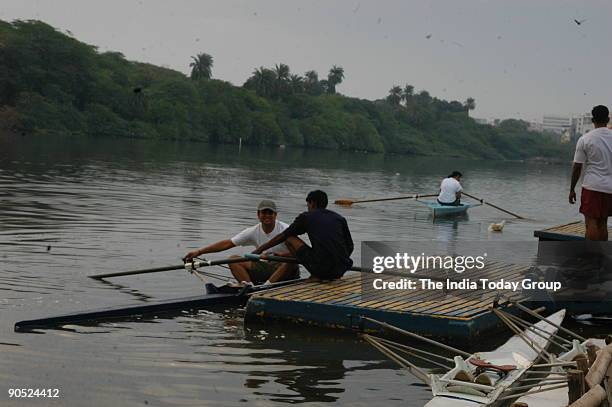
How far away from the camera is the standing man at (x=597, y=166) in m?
11.9

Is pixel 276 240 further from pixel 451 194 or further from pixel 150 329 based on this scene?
pixel 451 194

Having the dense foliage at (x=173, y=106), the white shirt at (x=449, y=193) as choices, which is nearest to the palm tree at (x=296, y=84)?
the dense foliage at (x=173, y=106)

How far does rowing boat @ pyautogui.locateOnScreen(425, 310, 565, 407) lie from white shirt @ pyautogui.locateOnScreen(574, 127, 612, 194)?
3439mm

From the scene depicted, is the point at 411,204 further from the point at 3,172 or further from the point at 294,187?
the point at 3,172

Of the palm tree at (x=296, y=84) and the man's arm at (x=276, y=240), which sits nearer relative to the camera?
the man's arm at (x=276, y=240)

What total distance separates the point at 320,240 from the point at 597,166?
151 inches

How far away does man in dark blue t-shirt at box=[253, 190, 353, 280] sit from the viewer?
41.1 feet

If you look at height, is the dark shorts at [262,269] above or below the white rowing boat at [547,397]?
above

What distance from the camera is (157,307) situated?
1199 centimetres

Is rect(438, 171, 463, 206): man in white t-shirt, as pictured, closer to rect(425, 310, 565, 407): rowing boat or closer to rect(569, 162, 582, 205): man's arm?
rect(569, 162, 582, 205): man's arm

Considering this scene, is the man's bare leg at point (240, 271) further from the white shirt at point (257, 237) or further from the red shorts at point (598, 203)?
the red shorts at point (598, 203)

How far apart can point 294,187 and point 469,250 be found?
2061cm

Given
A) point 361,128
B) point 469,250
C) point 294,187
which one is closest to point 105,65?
point 361,128

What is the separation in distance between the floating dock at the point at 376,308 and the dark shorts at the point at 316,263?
Result: 17cm
